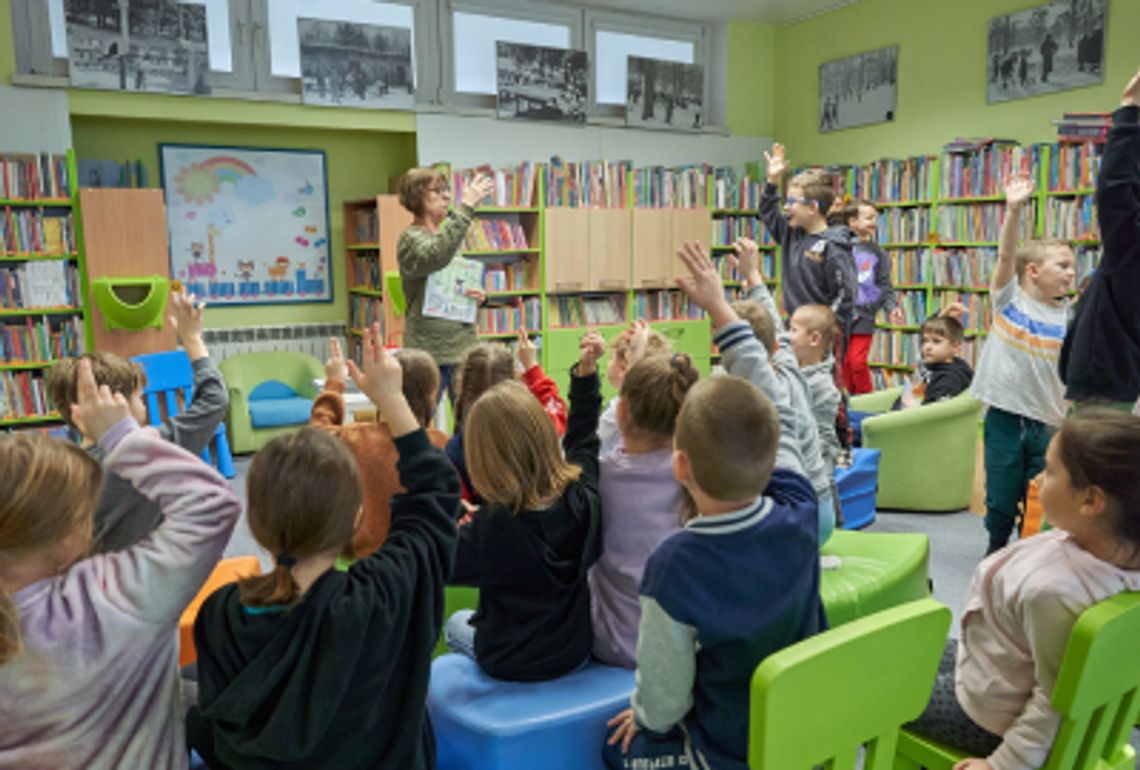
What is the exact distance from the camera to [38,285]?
16.0 ft

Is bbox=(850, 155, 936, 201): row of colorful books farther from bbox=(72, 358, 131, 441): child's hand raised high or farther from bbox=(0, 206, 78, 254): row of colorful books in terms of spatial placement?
bbox=(72, 358, 131, 441): child's hand raised high

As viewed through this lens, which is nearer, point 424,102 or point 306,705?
point 306,705

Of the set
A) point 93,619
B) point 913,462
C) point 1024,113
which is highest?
point 1024,113

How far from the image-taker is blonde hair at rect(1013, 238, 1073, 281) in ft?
9.25

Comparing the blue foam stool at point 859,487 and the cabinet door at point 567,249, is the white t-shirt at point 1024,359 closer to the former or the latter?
the blue foam stool at point 859,487

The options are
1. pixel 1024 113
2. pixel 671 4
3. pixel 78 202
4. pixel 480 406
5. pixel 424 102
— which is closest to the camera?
pixel 480 406

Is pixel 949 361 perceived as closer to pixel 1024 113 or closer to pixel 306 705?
pixel 1024 113

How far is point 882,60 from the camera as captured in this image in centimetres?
664

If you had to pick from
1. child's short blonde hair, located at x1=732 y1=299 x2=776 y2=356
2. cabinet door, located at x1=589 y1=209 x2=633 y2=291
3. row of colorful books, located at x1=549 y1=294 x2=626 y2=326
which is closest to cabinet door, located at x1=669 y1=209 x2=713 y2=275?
cabinet door, located at x1=589 y1=209 x2=633 y2=291

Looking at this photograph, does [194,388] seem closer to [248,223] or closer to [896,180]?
[248,223]

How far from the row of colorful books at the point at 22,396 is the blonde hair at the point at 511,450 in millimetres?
4440

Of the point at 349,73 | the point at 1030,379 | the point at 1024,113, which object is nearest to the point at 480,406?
the point at 1030,379

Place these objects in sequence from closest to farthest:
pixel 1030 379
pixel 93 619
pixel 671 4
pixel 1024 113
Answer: pixel 93 619 → pixel 1030 379 → pixel 1024 113 → pixel 671 4

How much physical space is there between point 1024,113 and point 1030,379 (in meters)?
3.74
